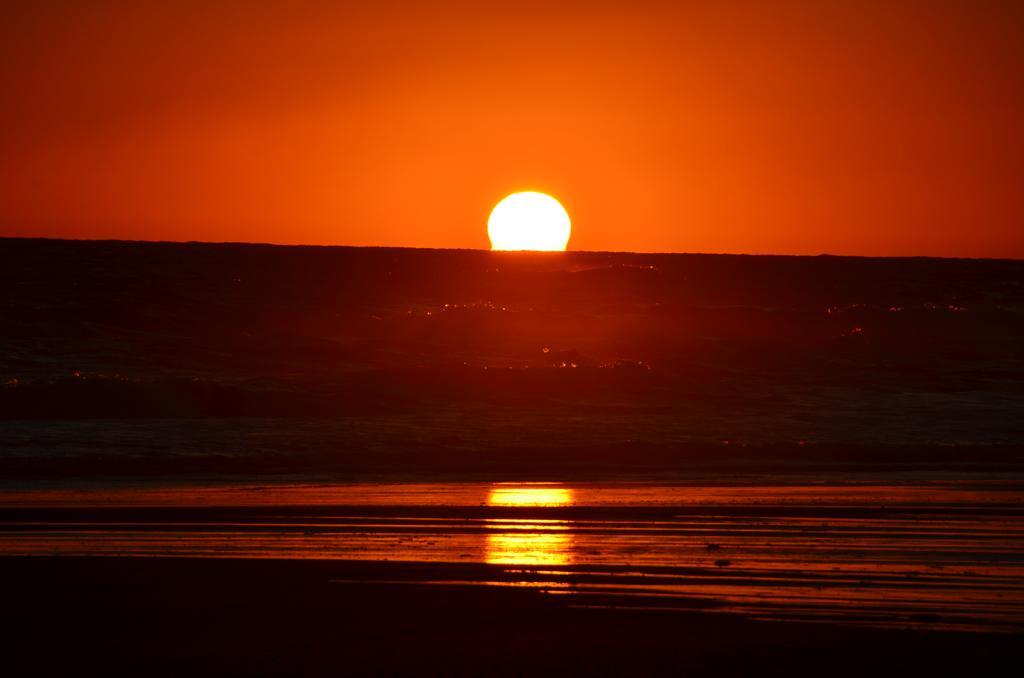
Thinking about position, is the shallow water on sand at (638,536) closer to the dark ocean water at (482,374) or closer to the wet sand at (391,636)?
the wet sand at (391,636)

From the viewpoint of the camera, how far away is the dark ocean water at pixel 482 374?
14.5 meters

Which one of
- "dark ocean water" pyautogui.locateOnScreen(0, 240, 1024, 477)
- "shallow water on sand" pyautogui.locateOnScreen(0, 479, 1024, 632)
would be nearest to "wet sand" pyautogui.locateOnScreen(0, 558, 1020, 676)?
"shallow water on sand" pyautogui.locateOnScreen(0, 479, 1024, 632)

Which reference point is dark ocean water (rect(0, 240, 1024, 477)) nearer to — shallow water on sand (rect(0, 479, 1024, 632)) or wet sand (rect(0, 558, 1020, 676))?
shallow water on sand (rect(0, 479, 1024, 632))

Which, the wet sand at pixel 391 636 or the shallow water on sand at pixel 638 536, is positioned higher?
the shallow water on sand at pixel 638 536

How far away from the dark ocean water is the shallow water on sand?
2283 mm

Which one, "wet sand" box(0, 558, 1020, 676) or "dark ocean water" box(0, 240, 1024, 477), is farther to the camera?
"dark ocean water" box(0, 240, 1024, 477)

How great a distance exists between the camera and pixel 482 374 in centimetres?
2381

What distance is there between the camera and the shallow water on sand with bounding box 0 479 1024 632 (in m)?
6.66

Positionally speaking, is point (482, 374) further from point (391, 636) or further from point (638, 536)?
point (391, 636)

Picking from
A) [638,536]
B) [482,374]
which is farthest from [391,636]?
[482,374]

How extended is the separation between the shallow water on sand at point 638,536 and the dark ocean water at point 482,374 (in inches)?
89.9

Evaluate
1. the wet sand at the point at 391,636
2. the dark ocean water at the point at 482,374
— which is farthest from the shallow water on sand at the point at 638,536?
the dark ocean water at the point at 482,374

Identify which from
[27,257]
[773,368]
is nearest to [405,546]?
[773,368]

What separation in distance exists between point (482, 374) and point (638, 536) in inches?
607
